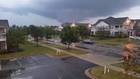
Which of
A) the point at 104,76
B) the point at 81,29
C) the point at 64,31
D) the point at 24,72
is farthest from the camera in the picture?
the point at 81,29

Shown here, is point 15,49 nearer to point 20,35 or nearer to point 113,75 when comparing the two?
point 20,35

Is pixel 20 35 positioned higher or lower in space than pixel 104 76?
higher

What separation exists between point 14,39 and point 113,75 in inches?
985

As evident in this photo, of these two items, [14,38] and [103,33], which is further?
[103,33]

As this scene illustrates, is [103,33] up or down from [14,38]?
up

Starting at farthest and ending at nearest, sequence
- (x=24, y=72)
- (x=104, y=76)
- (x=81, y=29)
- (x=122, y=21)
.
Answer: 1. (x=122, y=21)
2. (x=81, y=29)
3. (x=24, y=72)
4. (x=104, y=76)

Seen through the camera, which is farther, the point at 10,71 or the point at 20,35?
the point at 20,35

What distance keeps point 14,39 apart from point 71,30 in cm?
1290

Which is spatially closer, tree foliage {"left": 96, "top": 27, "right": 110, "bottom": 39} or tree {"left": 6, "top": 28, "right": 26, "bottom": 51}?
tree {"left": 6, "top": 28, "right": 26, "bottom": 51}

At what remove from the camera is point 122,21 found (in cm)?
6856

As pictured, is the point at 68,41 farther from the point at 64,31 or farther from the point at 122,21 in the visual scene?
the point at 122,21

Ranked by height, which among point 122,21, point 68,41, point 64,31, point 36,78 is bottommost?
point 36,78

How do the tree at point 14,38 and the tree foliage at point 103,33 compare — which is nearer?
the tree at point 14,38

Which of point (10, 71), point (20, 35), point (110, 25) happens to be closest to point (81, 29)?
point (110, 25)
